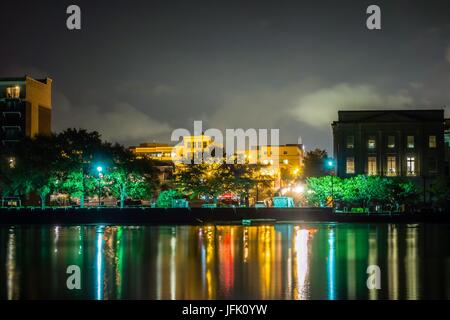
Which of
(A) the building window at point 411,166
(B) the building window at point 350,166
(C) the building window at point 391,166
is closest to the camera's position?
(A) the building window at point 411,166

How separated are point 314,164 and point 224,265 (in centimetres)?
11410

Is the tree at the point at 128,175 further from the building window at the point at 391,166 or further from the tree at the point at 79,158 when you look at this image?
the building window at the point at 391,166

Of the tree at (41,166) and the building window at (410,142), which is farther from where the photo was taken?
the building window at (410,142)

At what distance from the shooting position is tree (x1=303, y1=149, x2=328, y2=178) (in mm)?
134650

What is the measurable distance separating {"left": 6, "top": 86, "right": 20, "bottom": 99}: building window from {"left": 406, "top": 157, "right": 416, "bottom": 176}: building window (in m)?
54.5

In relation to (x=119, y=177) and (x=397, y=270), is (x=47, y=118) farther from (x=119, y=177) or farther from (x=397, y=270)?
(x=397, y=270)

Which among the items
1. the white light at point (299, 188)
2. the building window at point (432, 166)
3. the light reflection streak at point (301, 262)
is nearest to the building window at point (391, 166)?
the building window at point (432, 166)

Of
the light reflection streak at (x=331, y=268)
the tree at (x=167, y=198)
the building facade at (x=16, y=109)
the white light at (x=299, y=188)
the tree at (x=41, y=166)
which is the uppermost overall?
the building facade at (x=16, y=109)

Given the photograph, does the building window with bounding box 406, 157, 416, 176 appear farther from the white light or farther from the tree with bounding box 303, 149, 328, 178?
the tree with bounding box 303, 149, 328, 178

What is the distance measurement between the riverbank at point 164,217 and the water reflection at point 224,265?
53.4ft

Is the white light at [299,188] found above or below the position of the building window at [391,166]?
below

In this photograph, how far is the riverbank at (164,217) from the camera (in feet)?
224
